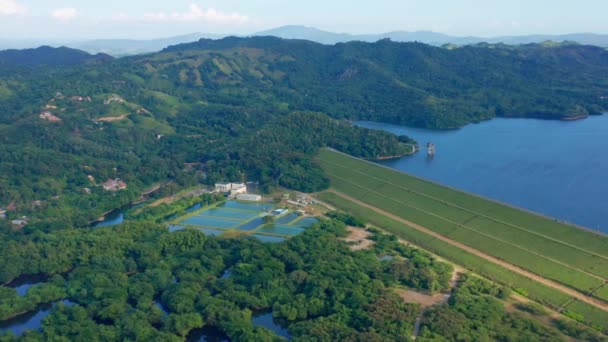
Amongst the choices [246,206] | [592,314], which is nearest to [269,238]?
[246,206]

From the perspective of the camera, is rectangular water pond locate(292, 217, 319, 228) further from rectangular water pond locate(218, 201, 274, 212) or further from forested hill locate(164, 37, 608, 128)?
forested hill locate(164, 37, 608, 128)

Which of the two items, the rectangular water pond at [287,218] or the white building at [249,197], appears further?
the white building at [249,197]

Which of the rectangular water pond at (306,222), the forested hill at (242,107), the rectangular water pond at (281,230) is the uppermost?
the forested hill at (242,107)

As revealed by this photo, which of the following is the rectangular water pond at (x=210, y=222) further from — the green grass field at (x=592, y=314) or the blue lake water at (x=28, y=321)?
the green grass field at (x=592, y=314)

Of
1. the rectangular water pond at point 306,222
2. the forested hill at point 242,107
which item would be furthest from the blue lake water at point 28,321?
the rectangular water pond at point 306,222

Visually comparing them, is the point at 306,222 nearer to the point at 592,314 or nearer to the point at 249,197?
the point at 249,197

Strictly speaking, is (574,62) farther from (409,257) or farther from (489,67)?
(409,257)
